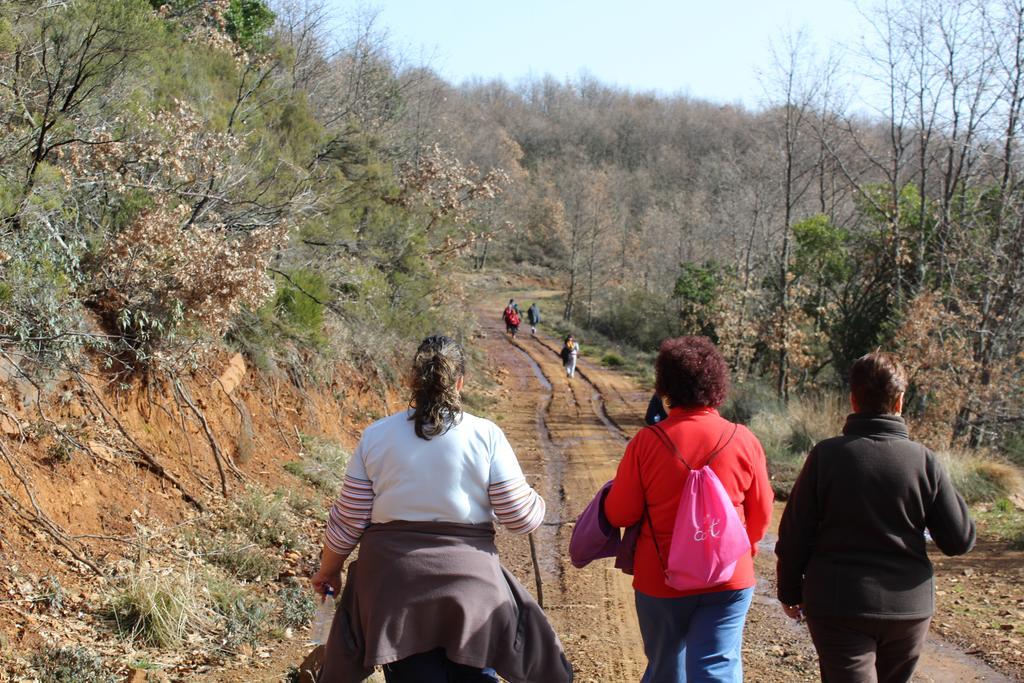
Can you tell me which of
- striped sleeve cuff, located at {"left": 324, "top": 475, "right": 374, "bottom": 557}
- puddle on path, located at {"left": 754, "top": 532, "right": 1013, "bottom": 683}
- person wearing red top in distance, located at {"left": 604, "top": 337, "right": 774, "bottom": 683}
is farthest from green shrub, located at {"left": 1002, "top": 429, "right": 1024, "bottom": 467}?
striped sleeve cuff, located at {"left": 324, "top": 475, "right": 374, "bottom": 557}

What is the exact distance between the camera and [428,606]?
3420mm

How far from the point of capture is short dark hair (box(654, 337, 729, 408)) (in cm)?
390

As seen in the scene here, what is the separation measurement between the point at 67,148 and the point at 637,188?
95.9m

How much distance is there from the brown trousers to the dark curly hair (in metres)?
1.65

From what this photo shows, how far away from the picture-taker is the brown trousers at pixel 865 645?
3.59 m

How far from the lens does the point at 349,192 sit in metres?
17.3

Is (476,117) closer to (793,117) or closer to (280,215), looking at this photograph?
(793,117)

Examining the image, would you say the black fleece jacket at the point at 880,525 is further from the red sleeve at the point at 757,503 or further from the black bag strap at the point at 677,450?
the black bag strap at the point at 677,450

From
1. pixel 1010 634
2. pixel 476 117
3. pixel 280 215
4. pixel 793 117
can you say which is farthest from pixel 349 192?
pixel 476 117

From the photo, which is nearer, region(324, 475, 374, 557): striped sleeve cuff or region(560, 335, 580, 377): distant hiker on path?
region(324, 475, 374, 557): striped sleeve cuff

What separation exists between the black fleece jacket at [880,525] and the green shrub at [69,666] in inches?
153

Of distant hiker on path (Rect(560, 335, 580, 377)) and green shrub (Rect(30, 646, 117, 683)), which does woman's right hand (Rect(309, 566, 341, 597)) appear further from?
distant hiker on path (Rect(560, 335, 580, 377))

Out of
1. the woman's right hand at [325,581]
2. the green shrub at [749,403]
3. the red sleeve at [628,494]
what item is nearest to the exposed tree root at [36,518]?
the woman's right hand at [325,581]

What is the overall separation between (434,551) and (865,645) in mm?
1711
